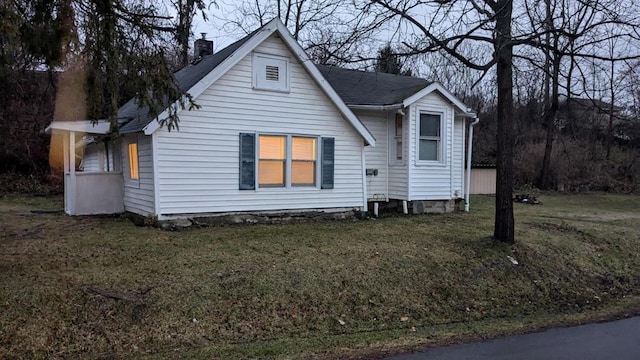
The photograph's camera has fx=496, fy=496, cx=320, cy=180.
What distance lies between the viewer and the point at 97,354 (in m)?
5.37

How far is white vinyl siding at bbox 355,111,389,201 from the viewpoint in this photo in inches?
580

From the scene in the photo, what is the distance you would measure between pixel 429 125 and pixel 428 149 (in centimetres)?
71

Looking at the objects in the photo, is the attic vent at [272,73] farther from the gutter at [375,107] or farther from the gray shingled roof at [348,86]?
the gutter at [375,107]

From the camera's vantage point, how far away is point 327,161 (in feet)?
42.6

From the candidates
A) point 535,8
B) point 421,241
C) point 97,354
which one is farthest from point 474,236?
point 97,354

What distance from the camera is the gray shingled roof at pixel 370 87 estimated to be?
47.3 ft

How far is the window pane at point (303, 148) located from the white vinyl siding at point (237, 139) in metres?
0.22

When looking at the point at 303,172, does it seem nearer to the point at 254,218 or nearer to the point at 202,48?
the point at 254,218

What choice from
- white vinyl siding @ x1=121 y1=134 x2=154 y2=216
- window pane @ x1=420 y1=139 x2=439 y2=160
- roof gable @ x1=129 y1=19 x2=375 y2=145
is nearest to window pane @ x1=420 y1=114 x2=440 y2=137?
window pane @ x1=420 y1=139 x2=439 y2=160

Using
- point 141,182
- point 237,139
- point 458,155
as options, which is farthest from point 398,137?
point 141,182

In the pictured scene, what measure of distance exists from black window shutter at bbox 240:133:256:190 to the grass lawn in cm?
112

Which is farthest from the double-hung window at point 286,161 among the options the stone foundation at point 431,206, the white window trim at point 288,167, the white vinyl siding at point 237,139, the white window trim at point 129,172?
the stone foundation at point 431,206

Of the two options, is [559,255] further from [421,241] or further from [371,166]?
[371,166]

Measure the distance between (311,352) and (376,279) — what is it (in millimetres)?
2716
